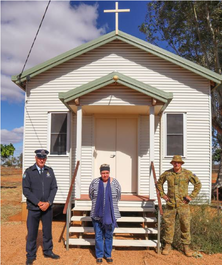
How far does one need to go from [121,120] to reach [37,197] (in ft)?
14.1

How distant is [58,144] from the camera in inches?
331

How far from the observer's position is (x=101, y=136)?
8352mm

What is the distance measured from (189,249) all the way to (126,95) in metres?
3.79

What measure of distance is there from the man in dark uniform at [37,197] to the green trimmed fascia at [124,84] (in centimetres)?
211

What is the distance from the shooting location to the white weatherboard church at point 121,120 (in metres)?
8.17

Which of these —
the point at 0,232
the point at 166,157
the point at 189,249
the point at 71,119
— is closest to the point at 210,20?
the point at 166,157

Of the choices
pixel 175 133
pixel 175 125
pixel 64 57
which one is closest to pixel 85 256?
pixel 175 133

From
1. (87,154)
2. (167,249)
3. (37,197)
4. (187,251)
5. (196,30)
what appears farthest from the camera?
(196,30)

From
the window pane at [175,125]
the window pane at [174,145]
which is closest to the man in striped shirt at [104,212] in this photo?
the window pane at [174,145]

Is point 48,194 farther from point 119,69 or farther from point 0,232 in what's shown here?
point 119,69

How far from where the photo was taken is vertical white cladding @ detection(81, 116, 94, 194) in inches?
320

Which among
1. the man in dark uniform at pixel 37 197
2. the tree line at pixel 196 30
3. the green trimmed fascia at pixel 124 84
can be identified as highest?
the tree line at pixel 196 30

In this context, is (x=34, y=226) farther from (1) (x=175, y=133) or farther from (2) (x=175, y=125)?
(2) (x=175, y=125)

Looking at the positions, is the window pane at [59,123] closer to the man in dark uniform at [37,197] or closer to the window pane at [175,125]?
the window pane at [175,125]
